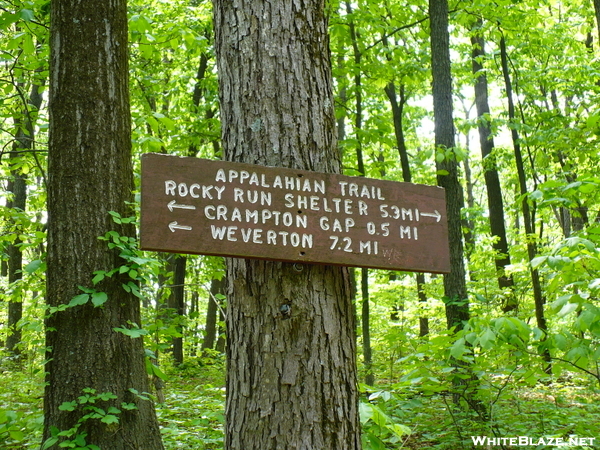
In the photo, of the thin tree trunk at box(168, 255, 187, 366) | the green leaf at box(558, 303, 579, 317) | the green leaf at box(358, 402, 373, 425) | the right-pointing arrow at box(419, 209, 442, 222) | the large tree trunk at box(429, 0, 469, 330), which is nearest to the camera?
the right-pointing arrow at box(419, 209, 442, 222)

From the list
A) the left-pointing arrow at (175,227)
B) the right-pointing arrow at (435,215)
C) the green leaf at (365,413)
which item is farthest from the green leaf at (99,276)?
the right-pointing arrow at (435,215)

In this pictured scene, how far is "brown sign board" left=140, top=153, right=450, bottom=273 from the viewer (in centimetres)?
176

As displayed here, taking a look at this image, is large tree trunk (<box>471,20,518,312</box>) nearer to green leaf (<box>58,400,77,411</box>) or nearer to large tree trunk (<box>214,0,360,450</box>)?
green leaf (<box>58,400,77,411</box>)

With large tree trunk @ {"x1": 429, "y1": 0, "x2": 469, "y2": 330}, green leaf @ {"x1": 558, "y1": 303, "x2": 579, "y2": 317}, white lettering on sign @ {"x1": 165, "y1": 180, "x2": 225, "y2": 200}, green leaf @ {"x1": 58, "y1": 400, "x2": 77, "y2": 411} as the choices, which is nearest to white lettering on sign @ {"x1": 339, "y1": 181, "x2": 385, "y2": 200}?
white lettering on sign @ {"x1": 165, "y1": 180, "x2": 225, "y2": 200}

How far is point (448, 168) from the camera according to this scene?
5.70 m

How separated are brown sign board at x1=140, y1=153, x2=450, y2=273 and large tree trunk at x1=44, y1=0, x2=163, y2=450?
1.60 m

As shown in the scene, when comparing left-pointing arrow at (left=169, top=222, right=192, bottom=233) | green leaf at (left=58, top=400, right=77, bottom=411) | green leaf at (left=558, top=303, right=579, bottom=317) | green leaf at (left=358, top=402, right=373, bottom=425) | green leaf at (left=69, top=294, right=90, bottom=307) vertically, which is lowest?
green leaf at (left=58, top=400, right=77, bottom=411)

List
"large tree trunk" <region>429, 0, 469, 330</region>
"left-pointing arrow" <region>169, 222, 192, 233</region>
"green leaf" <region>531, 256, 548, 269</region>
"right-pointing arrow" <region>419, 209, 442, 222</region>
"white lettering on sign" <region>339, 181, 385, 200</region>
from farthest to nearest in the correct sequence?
1. "large tree trunk" <region>429, 0, 469, 330</region>
2. "green leaf" <region>531, 256, 548, 269</region>
3. "right-pointing arrow" <region>419, 209, 442, 222</region>
4. "white lettering on sign" <region>339, 181, 385, 200</region>
5. "left-pointing arrow" <region>169, 222, 192, 233</region>

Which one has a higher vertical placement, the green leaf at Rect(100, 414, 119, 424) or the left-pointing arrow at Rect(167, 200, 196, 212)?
the left-pointing arrow at Rect(167, 200, 196, 212)

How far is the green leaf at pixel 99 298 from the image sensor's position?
3.06 m

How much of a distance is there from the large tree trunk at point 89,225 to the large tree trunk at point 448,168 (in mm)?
3084

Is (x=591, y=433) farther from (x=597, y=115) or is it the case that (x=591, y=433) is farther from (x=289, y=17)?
(x=289, y=17)

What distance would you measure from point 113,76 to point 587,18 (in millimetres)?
12440

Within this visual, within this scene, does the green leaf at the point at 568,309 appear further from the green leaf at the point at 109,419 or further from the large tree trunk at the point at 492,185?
the large tree trunk at the point at 492,185
